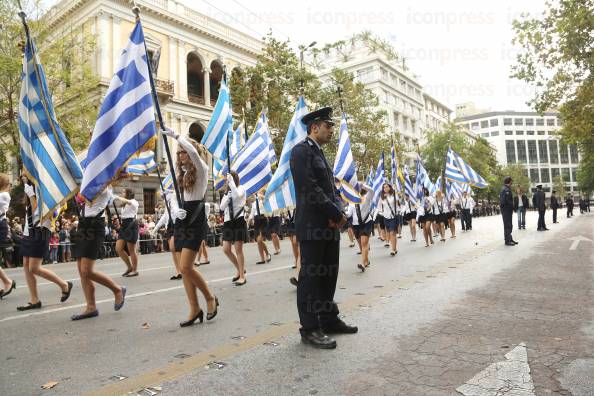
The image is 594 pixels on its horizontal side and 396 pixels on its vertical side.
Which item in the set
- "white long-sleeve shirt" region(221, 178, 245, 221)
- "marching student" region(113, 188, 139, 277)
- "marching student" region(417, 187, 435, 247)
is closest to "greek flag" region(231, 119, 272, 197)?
"white long-sleeve shirt" region(221, 178, 245, 221)

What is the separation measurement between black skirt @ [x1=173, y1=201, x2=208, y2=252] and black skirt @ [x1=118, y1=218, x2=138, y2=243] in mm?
4971

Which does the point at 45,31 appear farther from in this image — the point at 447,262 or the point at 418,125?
the point at 418,125

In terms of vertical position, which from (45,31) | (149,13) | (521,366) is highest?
(149,13)

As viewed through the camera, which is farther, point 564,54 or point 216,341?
point 564,54

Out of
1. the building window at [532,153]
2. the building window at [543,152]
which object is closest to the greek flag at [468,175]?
the building window at [532,153]

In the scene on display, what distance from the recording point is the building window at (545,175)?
394 feet

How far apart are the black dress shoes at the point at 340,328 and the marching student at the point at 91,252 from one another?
277cm

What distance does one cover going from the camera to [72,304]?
19.9 feet

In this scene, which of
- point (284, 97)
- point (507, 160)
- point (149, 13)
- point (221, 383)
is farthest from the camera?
point (507, 160)

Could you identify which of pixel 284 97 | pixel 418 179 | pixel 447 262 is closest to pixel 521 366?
pixel 447 262

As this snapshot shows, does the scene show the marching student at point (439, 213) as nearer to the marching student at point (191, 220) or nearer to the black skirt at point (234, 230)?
the black skirt at point (234, 230)

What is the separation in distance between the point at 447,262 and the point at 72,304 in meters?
7.01

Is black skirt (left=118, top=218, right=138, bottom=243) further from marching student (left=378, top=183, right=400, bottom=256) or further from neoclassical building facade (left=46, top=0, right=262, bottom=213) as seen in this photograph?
neoclassical building facade (left=46, top=0, right=262, bottom=213)

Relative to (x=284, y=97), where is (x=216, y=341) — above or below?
below
